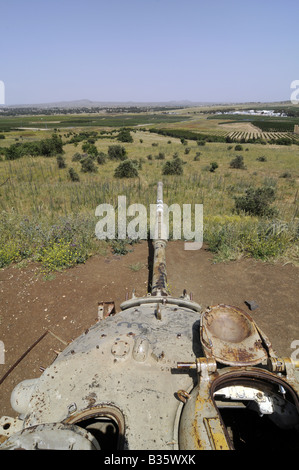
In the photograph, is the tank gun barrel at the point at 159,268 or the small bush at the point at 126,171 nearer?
the tank gun barrel at the point at 159,268

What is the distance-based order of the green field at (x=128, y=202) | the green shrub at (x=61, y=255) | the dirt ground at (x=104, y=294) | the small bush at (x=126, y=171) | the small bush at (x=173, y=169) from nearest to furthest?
the dirt ground at (x=104, y=294)
the green shrub at (x=61, y=255)
the green field at (x=128, y=202)
the small bush at (x=126, y=171)
the small bush at (x=173, y=169)

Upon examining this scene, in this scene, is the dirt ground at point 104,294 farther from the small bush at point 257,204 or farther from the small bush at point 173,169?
the small bush at point 173,169

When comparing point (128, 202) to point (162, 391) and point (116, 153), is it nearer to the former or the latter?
point (162, 391)

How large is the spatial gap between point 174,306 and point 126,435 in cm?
178

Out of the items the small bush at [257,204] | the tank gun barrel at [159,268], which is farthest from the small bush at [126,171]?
the tank gun barrel at [159,268]

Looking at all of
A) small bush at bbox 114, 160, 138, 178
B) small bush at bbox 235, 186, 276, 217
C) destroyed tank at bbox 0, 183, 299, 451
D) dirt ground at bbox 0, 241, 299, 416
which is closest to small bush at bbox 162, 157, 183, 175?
small bush at bbox 114, 160, 138, 178

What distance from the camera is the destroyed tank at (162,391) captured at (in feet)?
6.75

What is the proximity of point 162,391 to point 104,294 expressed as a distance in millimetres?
5543

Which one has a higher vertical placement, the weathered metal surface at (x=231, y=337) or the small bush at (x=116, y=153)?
the small bush at (x=116, y=153)

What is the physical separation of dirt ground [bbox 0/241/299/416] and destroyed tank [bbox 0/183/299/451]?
10.8ft

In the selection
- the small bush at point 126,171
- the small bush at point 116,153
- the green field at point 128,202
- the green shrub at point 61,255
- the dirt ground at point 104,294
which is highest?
the small bush at point 116,153

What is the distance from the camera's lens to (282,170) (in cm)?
2681

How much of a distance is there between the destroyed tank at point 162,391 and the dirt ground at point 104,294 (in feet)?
10.8

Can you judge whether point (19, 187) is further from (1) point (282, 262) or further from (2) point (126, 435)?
(2) point (126, 435)
